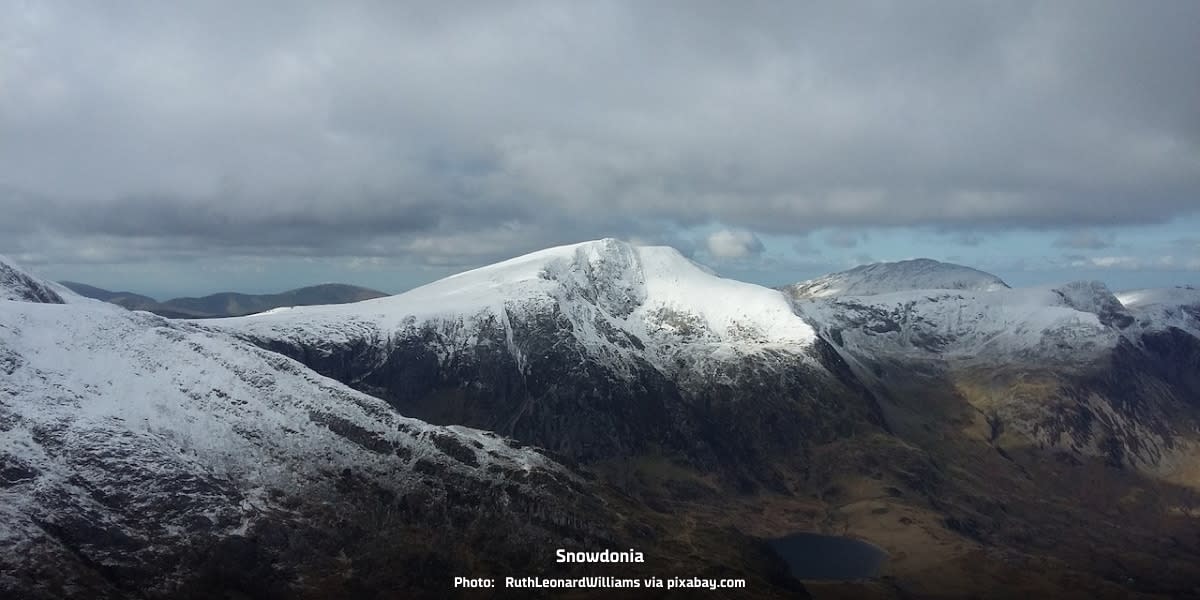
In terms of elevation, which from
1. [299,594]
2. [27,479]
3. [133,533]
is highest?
[27,479]

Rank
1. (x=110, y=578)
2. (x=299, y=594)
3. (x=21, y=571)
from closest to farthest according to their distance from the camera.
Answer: (x=21, y=571) < (x=110, y=578) < (x=299, y=594)

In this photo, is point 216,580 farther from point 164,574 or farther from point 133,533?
point 133,533

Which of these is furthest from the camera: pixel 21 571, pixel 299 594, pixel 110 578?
pixel 299 594

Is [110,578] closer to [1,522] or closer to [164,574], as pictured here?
[164,574]

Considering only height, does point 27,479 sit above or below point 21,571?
above

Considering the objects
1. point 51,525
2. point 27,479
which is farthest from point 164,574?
point 27,479

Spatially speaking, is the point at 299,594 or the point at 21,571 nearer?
the point at 21,571

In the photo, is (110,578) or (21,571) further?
(110,578)

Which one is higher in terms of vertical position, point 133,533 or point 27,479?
point 27,479

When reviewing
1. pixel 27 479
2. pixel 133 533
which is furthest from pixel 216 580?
pixel 27 479
